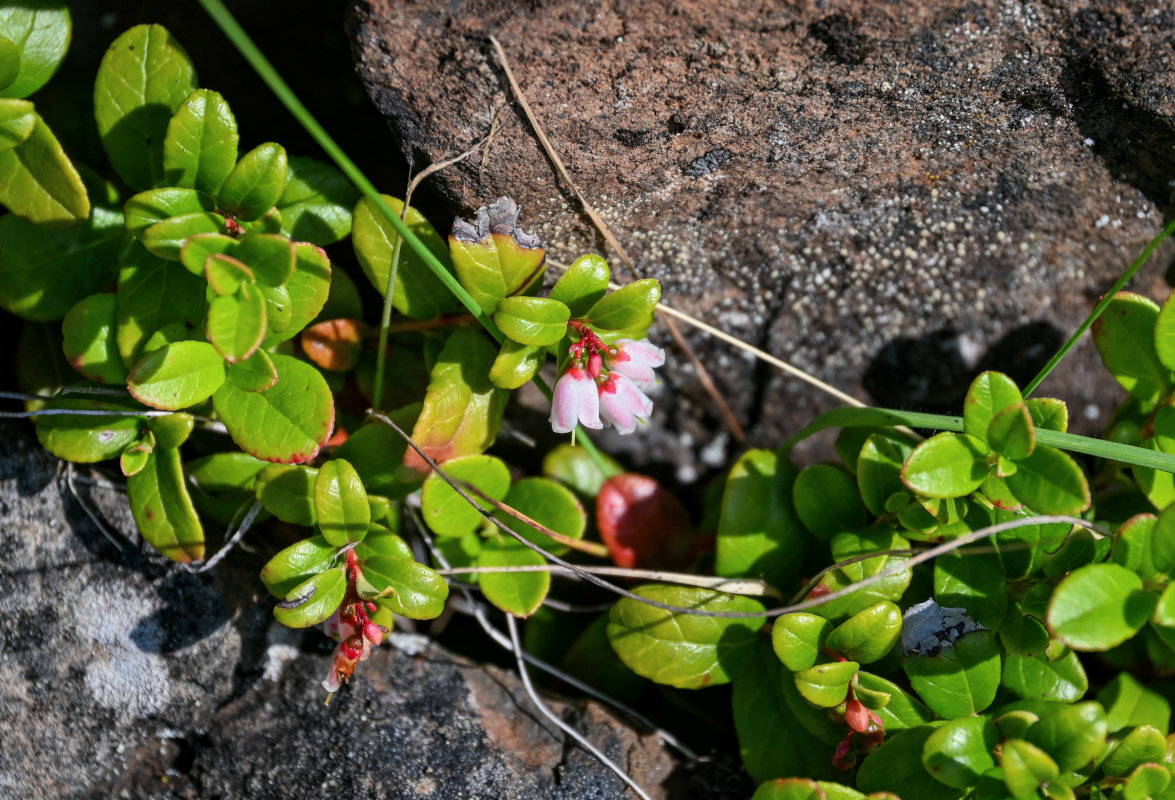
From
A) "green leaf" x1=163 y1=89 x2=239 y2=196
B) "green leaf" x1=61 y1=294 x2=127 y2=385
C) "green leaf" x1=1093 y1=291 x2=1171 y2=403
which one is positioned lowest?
"green leaf" x1=1093 y1=291 x2=1171 y2=403

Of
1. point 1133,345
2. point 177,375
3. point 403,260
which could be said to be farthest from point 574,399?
point 1133,345

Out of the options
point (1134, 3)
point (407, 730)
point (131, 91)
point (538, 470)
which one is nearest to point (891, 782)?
point (407, 730)

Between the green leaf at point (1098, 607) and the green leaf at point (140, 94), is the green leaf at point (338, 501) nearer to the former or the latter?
the green leaf at point (140, 94)

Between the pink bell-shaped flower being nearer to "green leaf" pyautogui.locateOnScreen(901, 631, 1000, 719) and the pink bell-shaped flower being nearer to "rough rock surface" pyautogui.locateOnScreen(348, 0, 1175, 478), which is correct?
"rough rock surface" pyautogui.locateOnScreen(348, 0, 1175, 478)

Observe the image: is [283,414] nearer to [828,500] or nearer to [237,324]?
[237,324]

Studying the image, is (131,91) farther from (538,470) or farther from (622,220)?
(538,470)

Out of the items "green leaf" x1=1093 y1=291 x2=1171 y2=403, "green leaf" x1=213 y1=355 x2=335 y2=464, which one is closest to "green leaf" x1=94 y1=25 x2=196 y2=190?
"green leaf" x1=213 y1=355 x2=335 y2=464

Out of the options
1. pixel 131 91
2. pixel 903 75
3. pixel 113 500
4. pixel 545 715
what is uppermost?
pixel 131 91
